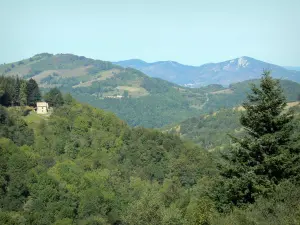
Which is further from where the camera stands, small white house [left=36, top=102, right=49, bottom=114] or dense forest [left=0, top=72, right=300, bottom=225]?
small white house [left=36, top=102, right=49, bottom=114]

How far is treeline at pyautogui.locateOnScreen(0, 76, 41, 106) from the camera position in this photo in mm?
94562

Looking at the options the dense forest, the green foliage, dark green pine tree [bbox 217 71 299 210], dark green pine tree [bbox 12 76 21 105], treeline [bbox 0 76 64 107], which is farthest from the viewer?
the green foliage

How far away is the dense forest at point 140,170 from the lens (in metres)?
22.6

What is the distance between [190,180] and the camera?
90.9m

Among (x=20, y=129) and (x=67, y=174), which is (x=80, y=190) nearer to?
(x=67, y=174)

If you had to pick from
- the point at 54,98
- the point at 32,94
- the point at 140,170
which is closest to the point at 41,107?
the point at 32,94

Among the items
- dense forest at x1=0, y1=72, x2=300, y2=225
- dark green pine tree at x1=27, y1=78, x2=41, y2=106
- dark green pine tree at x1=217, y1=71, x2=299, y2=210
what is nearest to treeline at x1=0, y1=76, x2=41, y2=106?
dark green pine tree at x1=27, y1=78, x2=41, y2=106

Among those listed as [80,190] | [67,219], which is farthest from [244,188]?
[80,190]

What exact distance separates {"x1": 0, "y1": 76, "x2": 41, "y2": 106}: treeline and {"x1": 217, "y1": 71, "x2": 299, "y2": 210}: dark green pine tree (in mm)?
78746

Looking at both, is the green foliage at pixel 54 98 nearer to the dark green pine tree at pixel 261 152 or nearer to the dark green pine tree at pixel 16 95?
the dark green pine tree at pixel 16 95

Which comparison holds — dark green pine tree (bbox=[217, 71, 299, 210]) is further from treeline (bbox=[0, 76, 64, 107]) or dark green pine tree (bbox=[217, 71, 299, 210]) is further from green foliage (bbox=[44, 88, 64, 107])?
green foliage (bbox=[44, 88, 64, 107])

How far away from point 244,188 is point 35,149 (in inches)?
2734

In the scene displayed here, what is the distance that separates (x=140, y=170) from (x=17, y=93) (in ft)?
125

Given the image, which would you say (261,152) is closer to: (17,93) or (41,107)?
(41,107)
